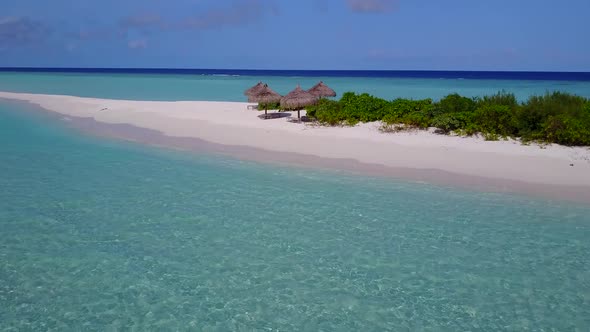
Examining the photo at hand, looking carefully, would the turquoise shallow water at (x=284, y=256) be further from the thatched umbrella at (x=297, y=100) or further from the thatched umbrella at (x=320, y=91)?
the thatched umbrella at (x=320, y=91)

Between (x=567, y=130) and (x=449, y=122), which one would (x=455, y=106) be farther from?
(x=567, y=130)

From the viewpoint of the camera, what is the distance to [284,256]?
286 inches

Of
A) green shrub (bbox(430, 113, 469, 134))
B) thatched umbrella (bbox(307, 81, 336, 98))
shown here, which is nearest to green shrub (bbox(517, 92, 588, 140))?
green shrub (bbox(430, 113, 469, 134))

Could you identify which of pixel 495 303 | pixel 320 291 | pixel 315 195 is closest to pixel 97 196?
pixel 315 195

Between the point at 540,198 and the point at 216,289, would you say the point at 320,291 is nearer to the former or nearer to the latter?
the point at 216,289

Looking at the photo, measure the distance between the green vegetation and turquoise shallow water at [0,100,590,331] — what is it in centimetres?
547

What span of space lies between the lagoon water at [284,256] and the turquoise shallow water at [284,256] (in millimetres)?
26

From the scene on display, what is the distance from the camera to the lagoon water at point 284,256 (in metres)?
5.65

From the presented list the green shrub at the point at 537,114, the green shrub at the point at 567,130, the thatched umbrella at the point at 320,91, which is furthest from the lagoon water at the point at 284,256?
the thatched umbrella at the point at 320,91

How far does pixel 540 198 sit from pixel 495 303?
16.6 feet

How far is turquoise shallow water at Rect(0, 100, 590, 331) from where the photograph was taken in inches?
222

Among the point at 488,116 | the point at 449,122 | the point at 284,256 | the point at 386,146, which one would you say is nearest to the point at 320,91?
the point at 449,122

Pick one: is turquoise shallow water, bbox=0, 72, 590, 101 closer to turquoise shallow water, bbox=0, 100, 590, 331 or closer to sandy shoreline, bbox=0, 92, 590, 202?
sandy shoreline, bbox=0, 92, 590, 202

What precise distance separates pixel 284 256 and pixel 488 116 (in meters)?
11.2
